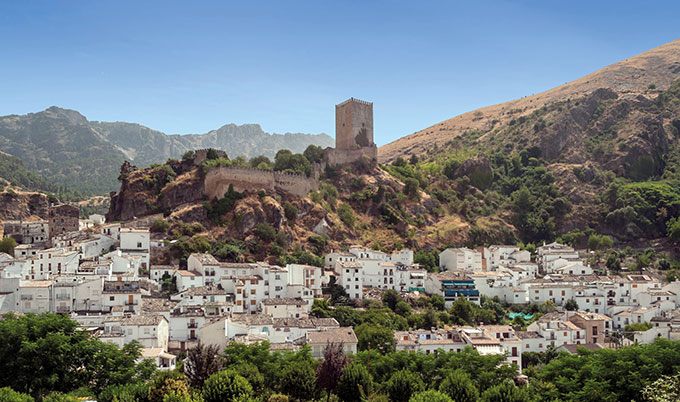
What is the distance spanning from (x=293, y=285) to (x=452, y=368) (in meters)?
19.1

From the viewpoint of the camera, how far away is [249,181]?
66.8 metres

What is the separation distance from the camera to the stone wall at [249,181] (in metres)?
65.2

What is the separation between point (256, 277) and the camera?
5162 centimetres

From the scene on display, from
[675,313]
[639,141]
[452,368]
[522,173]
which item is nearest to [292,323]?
[452,368]

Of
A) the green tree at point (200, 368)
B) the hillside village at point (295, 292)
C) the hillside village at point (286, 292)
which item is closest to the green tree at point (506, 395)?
the hillside village at point (286, 292)

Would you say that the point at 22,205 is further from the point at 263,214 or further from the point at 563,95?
the point at 563,95

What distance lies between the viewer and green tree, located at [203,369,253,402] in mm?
27656

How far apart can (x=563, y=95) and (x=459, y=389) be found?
379ft

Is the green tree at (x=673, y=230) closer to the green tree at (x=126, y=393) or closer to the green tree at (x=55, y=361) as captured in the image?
the green tree at (x=55, y=361)

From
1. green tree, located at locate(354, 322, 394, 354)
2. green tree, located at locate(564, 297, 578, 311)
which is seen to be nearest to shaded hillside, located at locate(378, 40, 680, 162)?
green tree, located at locate(564, 297, 578, 311)

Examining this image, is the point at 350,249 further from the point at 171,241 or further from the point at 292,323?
the point at 292,323

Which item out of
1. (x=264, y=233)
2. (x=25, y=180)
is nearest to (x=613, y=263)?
(x=264, y=233)

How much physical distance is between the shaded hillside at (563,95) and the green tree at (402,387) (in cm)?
9697

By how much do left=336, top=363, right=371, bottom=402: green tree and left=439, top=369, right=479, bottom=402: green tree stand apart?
11.4 ft
